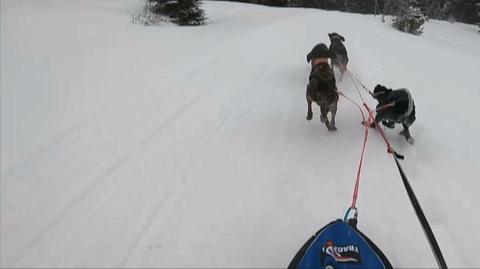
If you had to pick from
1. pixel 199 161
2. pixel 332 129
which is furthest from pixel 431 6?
pixel 199 161

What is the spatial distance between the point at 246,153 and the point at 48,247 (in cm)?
237

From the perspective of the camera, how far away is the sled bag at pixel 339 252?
8.66 ft

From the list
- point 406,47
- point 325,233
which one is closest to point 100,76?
point 325,233

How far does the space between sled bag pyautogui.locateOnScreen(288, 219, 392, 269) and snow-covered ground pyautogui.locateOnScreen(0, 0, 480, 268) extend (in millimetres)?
488

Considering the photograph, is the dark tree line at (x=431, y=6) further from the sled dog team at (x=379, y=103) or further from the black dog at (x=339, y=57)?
the sled dog team at (x=379, y=103)

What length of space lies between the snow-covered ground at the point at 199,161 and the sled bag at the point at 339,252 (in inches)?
19.2

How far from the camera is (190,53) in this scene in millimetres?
9062

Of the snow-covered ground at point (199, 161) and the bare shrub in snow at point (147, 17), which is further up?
the bare shrub in snow at point (147, 17)

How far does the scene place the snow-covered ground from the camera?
3275 mm

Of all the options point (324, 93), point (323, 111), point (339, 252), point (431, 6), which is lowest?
point (339, 252)

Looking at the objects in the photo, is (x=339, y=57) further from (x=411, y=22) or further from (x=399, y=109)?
(x=411, y=22)

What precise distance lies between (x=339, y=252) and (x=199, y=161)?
7.08 ft

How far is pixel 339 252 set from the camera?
2701 millimetres

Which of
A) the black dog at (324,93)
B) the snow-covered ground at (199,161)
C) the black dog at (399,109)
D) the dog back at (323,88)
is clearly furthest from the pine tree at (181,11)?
the black dog at (399,109)
